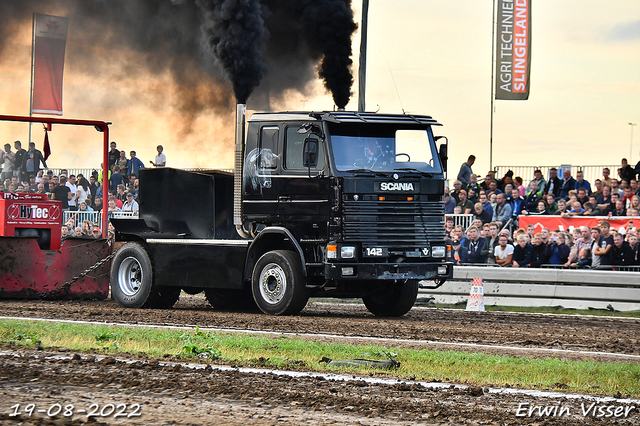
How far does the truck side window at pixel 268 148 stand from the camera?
14.0 meters

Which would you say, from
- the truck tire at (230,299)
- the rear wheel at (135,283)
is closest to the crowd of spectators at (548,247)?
the truck tire at (230,299)

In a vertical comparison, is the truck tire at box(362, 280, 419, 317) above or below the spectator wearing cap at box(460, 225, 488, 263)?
below

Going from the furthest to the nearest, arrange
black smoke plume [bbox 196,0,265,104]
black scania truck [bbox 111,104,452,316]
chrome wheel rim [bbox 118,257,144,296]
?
1. black smoke plume [bbox 196,0,265,104]
2. chrome wheel rim [bbox 118,257,144,296]
3. black scania truck [bbox 111,104,452,316]

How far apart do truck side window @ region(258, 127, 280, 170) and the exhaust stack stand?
40cm

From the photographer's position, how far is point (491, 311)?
16.8m

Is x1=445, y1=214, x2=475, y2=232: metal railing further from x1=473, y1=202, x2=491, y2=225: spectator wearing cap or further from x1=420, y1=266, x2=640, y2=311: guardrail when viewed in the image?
x1=420, y1=266, x2=640, y2=311: guardrail

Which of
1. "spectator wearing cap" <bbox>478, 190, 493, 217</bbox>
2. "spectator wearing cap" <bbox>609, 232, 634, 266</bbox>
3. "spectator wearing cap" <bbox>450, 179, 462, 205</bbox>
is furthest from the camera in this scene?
"spectator wearing cap" <bbox>450, 179, 462, 205</bbox>

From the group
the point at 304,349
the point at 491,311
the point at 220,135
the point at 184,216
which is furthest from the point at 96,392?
the point at 220,135

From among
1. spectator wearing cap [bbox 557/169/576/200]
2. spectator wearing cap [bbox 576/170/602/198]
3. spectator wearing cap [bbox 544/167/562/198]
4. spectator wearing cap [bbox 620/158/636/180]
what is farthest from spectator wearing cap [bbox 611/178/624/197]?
spectator wearing cap [bbox 544/167/562/198]

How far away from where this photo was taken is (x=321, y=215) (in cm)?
1344

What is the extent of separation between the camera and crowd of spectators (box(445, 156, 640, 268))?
1745 centimetres

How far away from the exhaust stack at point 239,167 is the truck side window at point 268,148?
0.40m

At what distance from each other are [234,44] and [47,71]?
1365cm

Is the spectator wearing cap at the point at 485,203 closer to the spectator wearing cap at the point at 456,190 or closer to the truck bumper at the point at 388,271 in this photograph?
the spectator wearing cap at the point at 456,190
